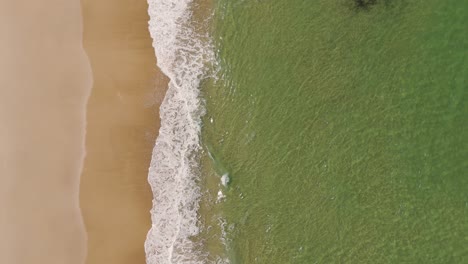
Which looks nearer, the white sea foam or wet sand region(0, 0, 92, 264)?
the white sea foam

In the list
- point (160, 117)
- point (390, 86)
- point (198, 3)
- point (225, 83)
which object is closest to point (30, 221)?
point (160, 117)

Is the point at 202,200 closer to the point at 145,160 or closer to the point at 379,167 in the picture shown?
the point at 145,160

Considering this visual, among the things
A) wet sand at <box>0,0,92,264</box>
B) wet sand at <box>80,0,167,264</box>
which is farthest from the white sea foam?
wet sand at <box>0,0,92,264</box>

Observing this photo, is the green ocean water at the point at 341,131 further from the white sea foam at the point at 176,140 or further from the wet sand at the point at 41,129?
the wet sand at the point at 41,129

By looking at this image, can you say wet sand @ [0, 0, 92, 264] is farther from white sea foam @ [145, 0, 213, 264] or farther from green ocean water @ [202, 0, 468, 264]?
green ocean water @ [202, 0, 468, 264]

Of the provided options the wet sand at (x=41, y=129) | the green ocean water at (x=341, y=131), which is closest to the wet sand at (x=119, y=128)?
the wet sand at (x=41, y=129)
